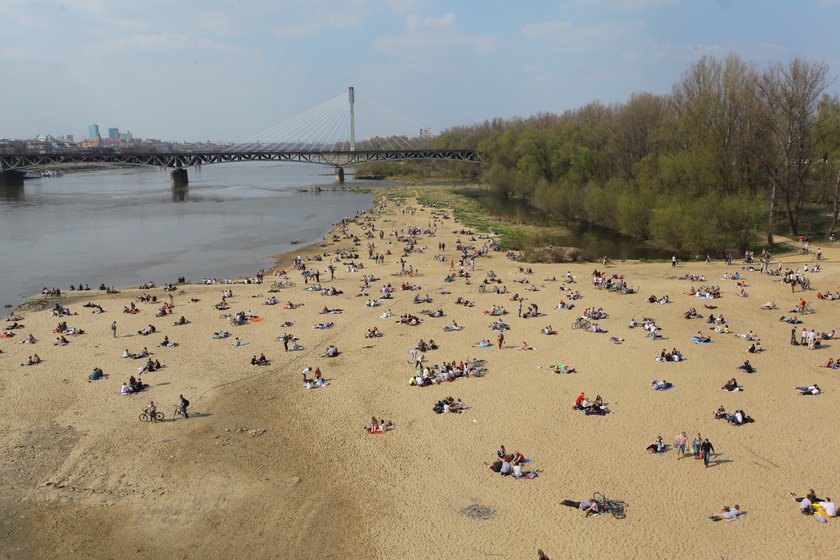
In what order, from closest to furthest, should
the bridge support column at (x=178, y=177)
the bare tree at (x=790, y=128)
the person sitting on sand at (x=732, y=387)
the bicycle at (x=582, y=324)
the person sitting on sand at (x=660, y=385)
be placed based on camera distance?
the person sitting on sand at (x=732, y=387) < the person sitting on sand at (x=660, y=385) < the bicycle at (x=582, y=324) < the bare tree at (x=790, y=128) < the bridge support column at (x=178, y=177)

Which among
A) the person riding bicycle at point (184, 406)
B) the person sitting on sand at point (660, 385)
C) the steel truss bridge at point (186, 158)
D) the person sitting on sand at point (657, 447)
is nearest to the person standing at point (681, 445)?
the person sitting on sand at point (657, 447)

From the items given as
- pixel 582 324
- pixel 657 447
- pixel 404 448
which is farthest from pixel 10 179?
pixel 657 447

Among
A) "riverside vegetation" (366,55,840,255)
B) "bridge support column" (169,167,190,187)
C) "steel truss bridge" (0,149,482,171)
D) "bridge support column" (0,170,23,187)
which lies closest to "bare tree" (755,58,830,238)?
"riverside vegetation" (366,55,840,255)

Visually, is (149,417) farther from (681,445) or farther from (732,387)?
(732,387)

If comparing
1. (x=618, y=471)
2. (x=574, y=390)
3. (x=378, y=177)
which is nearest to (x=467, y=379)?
(x=574, y=390)

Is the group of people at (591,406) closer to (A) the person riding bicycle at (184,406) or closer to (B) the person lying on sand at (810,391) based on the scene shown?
(B) the person lying on sand at (810,391)
